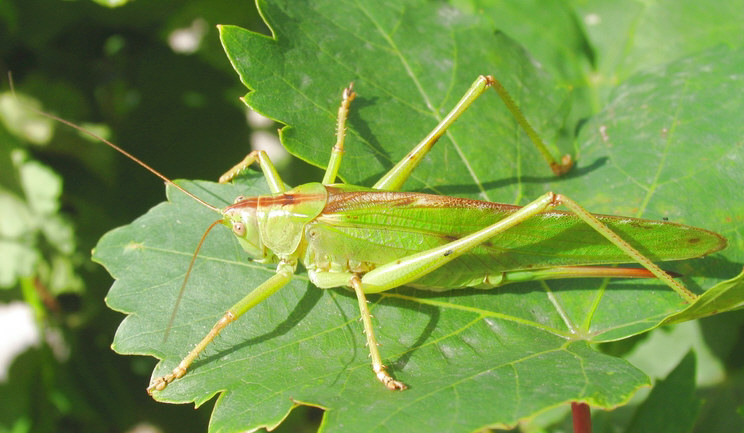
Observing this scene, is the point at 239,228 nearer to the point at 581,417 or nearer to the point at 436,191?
the point at 436,191

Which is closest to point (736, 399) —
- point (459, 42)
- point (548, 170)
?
point (548, 170)

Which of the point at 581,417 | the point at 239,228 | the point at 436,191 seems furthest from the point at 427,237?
the point at 581,417

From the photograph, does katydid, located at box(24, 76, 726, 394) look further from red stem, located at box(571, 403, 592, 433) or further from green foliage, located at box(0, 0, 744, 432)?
red stem, located at box(571, 403, 592, 433)

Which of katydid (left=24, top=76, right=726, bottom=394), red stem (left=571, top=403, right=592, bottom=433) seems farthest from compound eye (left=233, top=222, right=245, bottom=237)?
red stem (left=571, top=403, right=592, bottom=433)

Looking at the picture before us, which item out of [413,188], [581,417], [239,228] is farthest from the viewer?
[413,188]

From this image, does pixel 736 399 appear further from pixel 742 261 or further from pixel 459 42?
pixel 459 42

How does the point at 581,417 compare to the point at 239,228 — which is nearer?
the point at 581,417
